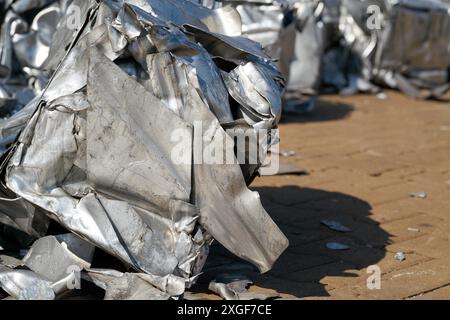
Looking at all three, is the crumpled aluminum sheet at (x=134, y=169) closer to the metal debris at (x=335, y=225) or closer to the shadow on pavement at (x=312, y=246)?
the shadow on pavement at (x=312, y=246)

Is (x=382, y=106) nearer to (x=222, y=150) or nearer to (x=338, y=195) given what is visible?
(x=338, y=195)

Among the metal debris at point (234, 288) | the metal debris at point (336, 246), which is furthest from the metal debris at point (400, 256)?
the metal debris at point (234, 288)

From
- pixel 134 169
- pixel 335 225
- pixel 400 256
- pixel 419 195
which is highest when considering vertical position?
pixel 134 169

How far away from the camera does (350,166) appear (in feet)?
19.4

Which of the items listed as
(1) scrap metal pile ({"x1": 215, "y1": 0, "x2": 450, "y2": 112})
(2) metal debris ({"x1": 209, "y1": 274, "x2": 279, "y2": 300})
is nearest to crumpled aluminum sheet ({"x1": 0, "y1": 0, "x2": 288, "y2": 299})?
(2) metal debris ({"x1": 209, "y1": 274, "x2": 279, "y2": 300})

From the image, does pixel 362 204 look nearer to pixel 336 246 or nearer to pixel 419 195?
pixel 419 195

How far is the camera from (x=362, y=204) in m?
5.03

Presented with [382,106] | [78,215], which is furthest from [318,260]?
[382,106]

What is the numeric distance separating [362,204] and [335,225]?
1.59 ft

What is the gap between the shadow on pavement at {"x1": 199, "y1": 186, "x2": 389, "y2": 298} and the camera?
148 inches

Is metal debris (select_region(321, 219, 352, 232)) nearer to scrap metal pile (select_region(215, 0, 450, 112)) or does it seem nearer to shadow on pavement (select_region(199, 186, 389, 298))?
shadow on pavement (select_region(199, 186, 389, 298))

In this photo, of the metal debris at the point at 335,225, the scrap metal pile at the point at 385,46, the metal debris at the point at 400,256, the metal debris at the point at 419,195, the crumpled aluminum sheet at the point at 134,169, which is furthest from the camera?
the scrap metal pile at the point at 385,46

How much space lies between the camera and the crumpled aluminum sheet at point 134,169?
339 centimetres

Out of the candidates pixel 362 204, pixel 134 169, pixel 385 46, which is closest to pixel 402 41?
pixel 385 46
